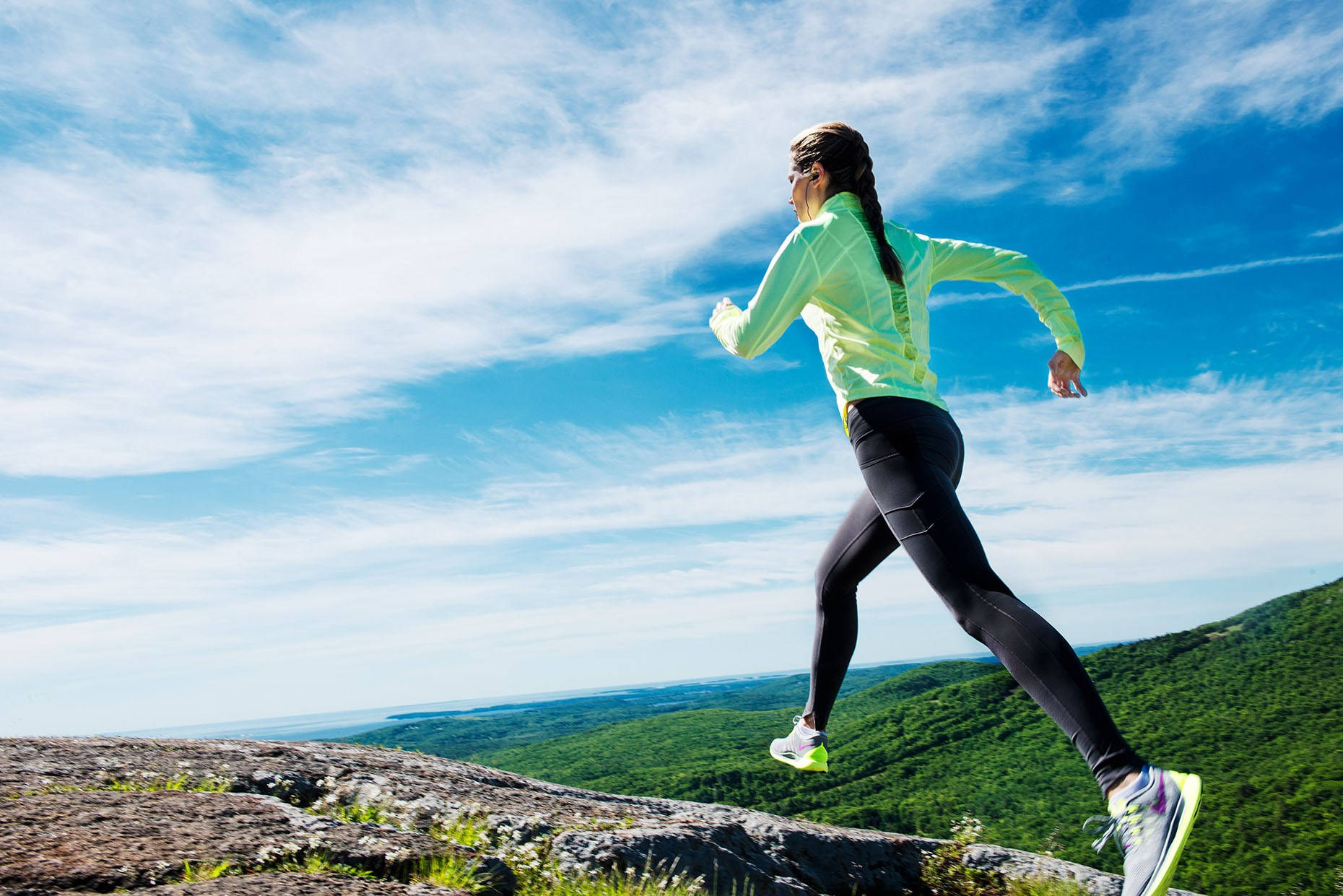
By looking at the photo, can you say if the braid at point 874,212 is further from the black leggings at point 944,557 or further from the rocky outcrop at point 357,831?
the rocky outcrop at point 357,831

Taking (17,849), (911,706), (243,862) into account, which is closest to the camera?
(17,849)

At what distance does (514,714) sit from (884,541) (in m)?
73.6

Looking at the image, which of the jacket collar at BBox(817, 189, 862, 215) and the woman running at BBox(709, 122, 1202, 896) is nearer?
the woman running at BBox(709, 122, 1202, 896)

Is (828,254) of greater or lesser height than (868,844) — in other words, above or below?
above

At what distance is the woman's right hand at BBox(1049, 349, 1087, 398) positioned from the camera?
339 centimetres

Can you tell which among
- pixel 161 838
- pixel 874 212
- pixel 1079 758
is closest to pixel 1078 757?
pixel 1079 758

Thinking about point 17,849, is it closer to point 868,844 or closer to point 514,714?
point 868,844

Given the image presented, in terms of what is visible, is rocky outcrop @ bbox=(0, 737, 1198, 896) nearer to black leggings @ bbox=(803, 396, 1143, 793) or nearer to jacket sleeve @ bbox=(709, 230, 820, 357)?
black leggings @ bbox=(803, 396, 1143, 793)

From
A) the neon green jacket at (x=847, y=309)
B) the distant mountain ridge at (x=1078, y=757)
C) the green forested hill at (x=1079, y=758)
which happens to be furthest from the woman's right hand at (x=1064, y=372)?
the distant mountain ridge at (x=1078, y=757)

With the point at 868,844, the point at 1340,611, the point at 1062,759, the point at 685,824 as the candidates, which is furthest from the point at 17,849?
the point at 1340,611

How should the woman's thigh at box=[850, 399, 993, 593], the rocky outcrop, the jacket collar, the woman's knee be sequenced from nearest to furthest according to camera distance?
the rocky outcrop
the woman's thigh at box=[850, 399, 993, 593]
the jacket collar
the woman's knee

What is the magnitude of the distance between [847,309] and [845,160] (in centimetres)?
61

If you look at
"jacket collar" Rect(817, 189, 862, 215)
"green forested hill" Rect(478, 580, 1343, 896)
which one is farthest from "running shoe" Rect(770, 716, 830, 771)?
"green forested hill" Rect(478, 580, 1343, 896)

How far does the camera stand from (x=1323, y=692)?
1310 inches
